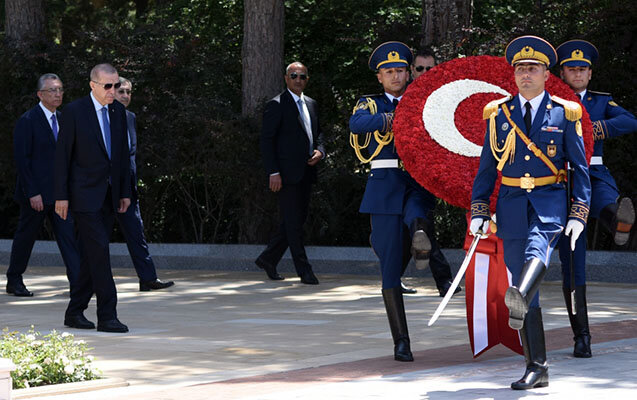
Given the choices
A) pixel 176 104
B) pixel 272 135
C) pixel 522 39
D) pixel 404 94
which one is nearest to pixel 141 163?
pixel 176 104

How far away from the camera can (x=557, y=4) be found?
49.6 feet

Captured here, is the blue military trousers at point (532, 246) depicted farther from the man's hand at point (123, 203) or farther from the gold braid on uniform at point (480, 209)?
the man's hand at point (123, 203)

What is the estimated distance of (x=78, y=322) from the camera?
985 cm

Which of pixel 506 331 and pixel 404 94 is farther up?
pixel 404 94

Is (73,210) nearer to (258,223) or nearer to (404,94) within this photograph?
(404,94)

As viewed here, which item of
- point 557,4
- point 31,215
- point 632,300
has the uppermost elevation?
point 557,4

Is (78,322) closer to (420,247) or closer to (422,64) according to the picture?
(420,247)

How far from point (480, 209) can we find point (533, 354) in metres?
0.96

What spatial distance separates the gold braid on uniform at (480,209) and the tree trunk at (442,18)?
25.0 feet

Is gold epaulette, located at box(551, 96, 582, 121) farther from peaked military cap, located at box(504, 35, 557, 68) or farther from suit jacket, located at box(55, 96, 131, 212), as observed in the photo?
suit jacket, located at box(55, 96, 131, 212)

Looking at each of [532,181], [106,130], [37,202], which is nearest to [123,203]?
[106,130]

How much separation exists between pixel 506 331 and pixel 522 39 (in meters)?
1.85

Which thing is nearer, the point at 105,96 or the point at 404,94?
the point at 404,94

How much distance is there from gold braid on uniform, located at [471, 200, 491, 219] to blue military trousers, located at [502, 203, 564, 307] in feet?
0.62
